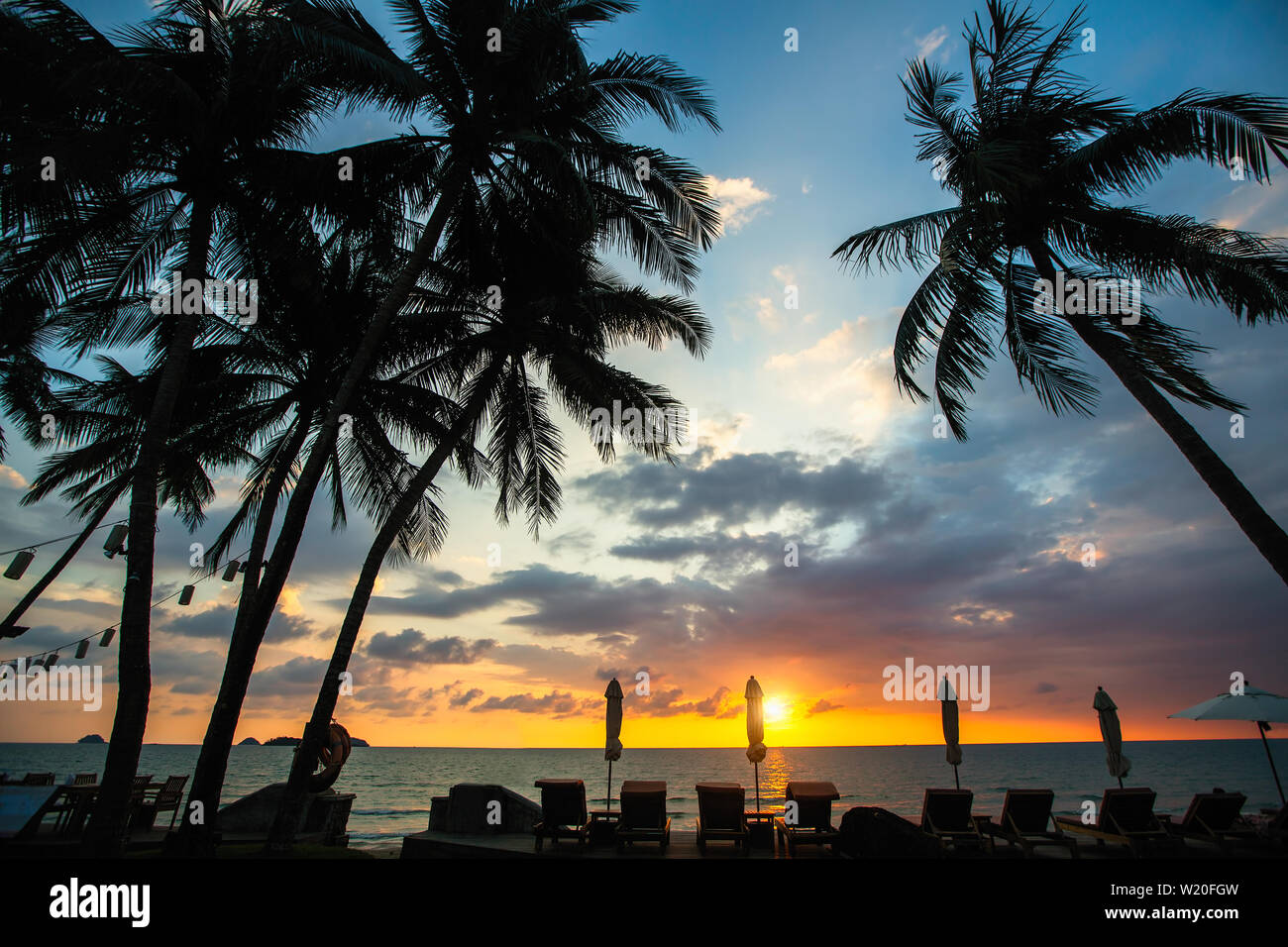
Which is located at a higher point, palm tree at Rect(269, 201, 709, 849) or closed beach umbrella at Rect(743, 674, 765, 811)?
palm tree at Rect(269, 201, 709, 849)

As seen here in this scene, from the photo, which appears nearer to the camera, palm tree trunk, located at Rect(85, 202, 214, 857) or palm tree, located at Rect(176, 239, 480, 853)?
palm tree trunk, located at Rect(85, 202, 214, 857)

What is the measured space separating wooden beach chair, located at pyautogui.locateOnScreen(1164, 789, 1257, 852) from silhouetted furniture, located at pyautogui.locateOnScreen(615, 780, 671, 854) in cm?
732

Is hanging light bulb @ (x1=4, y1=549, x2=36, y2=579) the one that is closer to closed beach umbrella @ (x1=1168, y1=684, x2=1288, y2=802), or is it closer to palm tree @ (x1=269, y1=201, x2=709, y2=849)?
palm tree @ (x1=269, y1=201, x2=709, y2=849)

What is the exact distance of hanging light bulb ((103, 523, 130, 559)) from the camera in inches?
473

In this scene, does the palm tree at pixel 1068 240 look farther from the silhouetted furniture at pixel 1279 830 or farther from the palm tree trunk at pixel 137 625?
the palm tree trunk at pixel 137 625

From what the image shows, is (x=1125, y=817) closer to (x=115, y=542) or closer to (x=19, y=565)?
(x=115, y=542)

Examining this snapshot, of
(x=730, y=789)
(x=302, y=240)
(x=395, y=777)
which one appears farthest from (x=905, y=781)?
(x=302, y=240)

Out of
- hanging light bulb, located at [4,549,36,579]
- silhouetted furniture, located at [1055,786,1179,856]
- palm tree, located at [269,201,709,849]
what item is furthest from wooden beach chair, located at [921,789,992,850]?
hanging light bulb, located at [4,549,36,579]

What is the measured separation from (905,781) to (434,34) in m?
67.7

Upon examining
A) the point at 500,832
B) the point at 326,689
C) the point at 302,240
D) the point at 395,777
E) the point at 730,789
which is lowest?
the point at 395,777

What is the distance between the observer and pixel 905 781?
2391 inches

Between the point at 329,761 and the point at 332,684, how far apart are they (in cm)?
159
